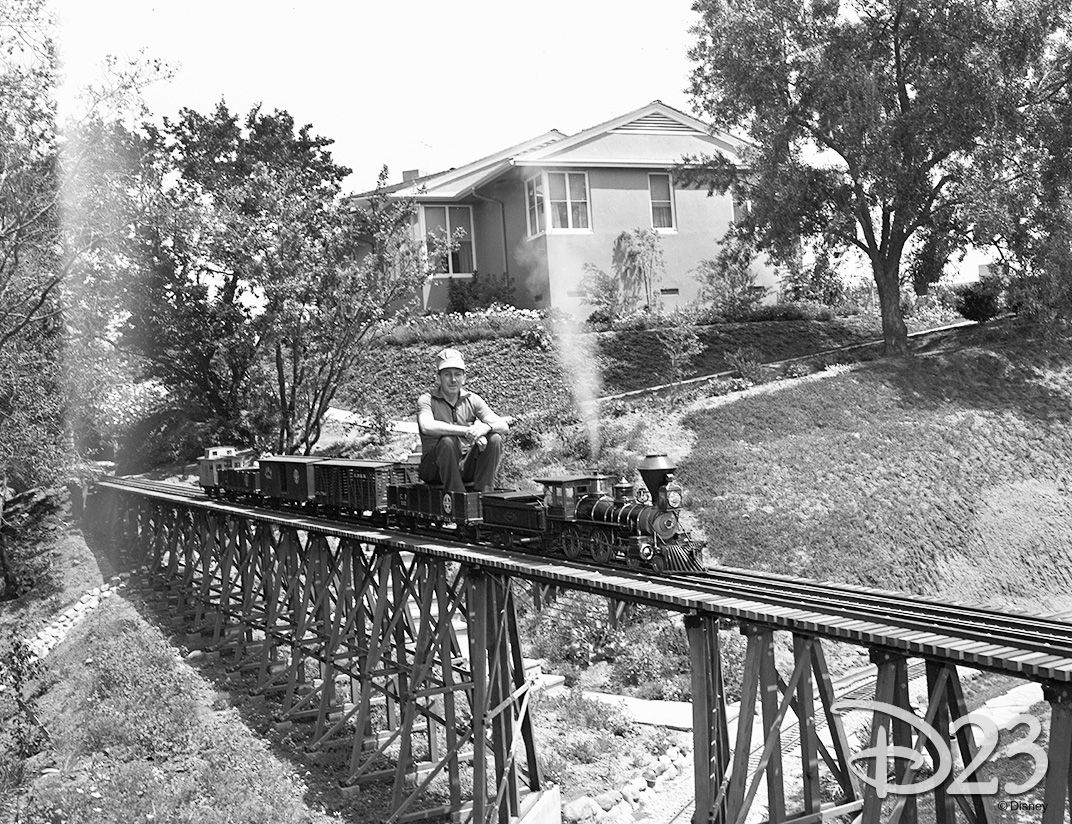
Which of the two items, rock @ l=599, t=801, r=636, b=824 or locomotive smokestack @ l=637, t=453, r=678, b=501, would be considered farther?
rock @ l=599, t=801, r=636, b=824

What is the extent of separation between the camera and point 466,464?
13469 millimetres

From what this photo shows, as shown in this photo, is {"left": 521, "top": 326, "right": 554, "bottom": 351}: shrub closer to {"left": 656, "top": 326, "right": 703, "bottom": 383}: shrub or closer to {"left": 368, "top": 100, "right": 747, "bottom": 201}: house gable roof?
{"left": 656, "top": 326, "right": 703, "bottom": 383}: shrub

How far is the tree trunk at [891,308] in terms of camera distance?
30312mm

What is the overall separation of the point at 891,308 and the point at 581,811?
21114 mm

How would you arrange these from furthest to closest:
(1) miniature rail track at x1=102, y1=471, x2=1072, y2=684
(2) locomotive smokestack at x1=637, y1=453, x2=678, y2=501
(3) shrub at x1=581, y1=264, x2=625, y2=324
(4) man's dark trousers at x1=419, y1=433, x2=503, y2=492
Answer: (3) shrub at x1=581, y1=264, x2=625, y2=324 < (4) man's dark trousers at x1=419, y1=433, x2=503, y2=492 < (2) locomotive smokestack at x1=637, y1=453, x2=678, y2=501 < (1) miniature rail track at x1=102, y1=471, x2=1072, y2=684

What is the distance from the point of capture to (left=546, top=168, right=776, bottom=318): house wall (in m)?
34.1

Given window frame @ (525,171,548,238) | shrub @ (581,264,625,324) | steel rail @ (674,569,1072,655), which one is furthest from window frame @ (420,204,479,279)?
steel rail @ (674,569,1072,655)

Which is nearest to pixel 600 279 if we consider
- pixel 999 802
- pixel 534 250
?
pixel 534 250

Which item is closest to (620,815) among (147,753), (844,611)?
(844,611)

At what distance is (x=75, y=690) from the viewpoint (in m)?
19.8

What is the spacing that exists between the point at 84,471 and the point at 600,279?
16.5 metres

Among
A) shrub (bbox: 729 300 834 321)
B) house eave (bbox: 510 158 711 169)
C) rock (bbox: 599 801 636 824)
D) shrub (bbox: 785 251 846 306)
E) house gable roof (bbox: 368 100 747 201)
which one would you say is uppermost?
house gable roof (bbox: 368 100 747 201)

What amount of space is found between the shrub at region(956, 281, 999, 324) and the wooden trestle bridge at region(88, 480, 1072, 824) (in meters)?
21.5

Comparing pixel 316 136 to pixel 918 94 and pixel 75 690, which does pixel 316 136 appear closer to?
pixel 918 94
